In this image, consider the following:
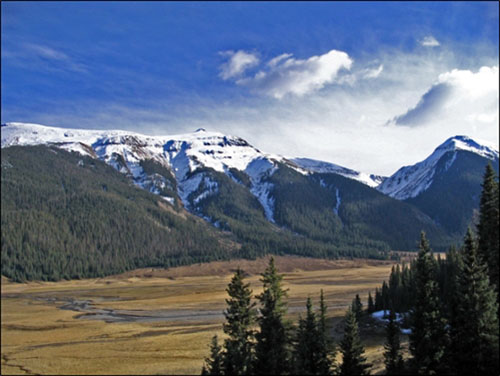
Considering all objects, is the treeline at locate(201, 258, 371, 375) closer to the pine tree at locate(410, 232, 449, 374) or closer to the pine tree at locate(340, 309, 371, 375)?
the pine tree at locate(340, 309, 371, 375)

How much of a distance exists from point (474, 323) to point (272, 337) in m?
15.5

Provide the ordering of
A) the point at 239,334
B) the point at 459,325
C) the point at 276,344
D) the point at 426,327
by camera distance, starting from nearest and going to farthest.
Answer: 1. the point at 426,327
2. the point at 459,325
3. the point at 276,344
4. the point at 239,334

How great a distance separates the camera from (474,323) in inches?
1277

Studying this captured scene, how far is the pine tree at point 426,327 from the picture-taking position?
33031 millimetres

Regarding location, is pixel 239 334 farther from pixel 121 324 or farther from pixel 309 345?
pixel 121 324

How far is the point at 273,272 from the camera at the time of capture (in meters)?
36.2

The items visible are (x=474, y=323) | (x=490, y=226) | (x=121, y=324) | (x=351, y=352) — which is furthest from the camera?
(x=121, y=324)

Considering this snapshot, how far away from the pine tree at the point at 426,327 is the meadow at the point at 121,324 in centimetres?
2008

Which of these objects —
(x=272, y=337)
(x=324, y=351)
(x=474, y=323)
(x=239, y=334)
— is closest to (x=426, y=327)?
(x=474, y=323)

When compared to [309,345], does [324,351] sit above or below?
below

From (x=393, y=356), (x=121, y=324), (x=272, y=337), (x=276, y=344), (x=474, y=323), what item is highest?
(x=474, y=323)

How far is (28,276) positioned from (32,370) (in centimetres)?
11786

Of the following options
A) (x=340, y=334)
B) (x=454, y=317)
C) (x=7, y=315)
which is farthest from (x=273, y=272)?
(x=7, y=315)

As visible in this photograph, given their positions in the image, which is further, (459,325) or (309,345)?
(309,345)
